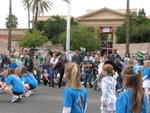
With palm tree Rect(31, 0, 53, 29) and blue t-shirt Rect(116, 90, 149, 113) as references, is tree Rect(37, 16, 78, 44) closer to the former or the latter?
palm tree Rect(31, 0, 53, 29)

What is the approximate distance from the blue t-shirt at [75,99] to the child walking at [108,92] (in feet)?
9.42

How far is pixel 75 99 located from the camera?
547 cm

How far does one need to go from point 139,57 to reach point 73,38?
112ft

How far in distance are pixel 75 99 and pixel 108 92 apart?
10.9ft

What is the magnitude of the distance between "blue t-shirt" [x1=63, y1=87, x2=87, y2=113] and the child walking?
2.87 m

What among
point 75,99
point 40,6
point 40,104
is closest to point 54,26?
point 40,6

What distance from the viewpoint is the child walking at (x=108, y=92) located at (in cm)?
844

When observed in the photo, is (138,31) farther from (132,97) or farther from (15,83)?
(132,97)

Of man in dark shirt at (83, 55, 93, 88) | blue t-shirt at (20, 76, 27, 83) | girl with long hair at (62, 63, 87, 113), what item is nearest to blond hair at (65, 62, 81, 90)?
girl with long hair at (62, 63, 87, 113)

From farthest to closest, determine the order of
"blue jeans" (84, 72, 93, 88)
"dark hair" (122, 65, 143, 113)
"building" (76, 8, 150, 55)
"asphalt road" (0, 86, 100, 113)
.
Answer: "building" (76, 8, 150, 55), "blue jeans" (84, 72, 93, 88), "asphalt road" (0, 86, 100, 113), "dark hair" (122, 65, 143, 113)

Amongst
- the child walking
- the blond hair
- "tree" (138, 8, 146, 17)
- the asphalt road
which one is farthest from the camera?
"tree" (138, 8, 146, 17)

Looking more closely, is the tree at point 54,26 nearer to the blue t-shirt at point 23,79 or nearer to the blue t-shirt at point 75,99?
the blue t-shirt at point 23,79

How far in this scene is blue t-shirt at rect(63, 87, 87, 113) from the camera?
17.7 feet

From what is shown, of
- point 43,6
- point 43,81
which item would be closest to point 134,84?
point 43,81
